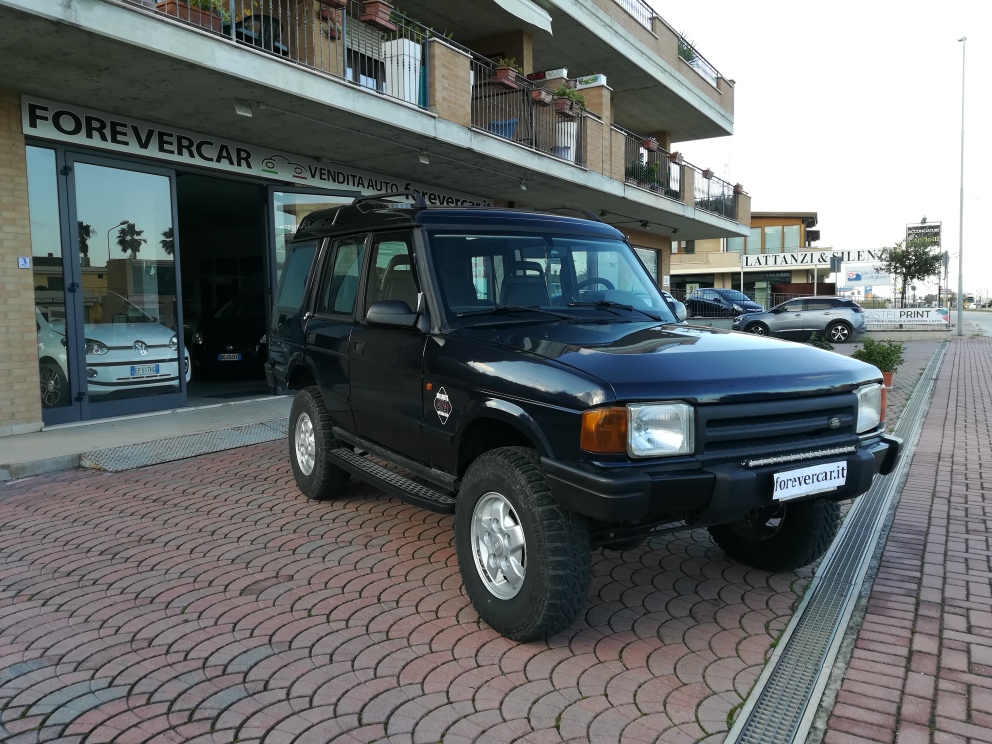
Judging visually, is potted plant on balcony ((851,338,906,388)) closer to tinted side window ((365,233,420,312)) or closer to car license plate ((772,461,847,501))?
car license plate ((772,461,847,501))

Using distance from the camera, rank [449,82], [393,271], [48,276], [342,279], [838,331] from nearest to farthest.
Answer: [393,271]
[342,279]
[48,276]
[449,82]
[838,331]

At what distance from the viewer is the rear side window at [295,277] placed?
5.94 metres

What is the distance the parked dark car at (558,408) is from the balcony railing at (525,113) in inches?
345

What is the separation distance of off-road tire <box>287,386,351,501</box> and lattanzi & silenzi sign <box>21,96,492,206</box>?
3.30 metres

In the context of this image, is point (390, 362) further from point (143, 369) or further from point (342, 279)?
point (143, 369)

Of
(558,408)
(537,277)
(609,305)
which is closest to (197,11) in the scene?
(537,277)

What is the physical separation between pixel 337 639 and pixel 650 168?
16669 millimetres

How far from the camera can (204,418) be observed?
9.24m

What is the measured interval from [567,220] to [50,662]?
142 inches

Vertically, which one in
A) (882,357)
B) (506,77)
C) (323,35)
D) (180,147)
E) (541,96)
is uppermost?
(506,77)

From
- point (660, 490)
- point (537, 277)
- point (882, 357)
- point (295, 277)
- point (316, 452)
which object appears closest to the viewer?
point (660, 490)

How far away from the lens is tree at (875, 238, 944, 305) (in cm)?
4778

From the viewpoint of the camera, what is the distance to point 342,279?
17.5 feet

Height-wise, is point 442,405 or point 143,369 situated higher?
point 442,405
